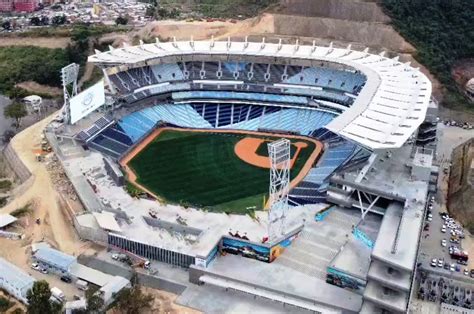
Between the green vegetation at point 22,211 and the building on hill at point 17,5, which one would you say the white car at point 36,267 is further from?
the building on hill at point 17,5

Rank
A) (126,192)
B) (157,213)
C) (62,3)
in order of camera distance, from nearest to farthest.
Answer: (157,213), (126,192), (62,3)

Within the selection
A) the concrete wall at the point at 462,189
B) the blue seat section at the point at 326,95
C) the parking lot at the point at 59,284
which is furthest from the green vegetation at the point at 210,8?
the parking lot at the point at 59,284

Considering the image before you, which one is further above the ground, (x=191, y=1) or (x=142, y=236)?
(x=191, y=1)

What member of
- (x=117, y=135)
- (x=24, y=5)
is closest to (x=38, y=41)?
(x=24, y=5)

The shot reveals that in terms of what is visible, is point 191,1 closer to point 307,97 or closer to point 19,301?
point 307,97

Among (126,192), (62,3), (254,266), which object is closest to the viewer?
(254,266)

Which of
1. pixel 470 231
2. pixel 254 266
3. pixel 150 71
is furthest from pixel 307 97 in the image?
pixel 254 266

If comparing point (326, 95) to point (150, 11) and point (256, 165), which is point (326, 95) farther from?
point (150, 11)

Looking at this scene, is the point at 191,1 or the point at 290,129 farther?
the point at 191,1
